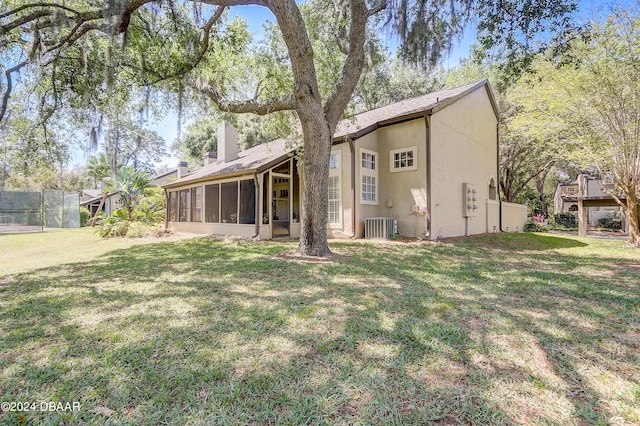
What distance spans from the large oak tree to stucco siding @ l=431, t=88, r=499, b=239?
3.09 metres

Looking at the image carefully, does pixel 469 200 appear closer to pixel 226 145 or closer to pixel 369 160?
pixel 369 160

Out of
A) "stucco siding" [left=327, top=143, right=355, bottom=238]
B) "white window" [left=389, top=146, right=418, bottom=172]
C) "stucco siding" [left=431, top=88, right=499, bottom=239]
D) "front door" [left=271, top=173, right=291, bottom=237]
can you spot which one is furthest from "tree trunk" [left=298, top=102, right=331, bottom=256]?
"front door" [left=271, top=173, right=291, bottom=237]

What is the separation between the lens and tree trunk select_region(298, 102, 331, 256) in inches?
271

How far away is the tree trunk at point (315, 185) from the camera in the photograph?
6879 mm

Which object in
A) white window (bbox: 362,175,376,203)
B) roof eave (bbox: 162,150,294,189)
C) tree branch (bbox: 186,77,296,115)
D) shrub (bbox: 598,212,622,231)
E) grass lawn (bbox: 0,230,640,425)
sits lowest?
grass lawn (bbox: 0,230,640,425)

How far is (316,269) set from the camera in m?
5.66

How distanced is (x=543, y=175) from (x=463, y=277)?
89.6ft

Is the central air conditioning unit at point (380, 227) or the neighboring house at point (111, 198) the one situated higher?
the neighboring house at point (111, 198)

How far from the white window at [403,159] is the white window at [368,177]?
2.05ft

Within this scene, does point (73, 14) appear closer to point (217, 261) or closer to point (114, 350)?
point (217, 261)

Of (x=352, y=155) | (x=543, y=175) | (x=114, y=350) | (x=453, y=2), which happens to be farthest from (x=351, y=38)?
(x=543, y=175)

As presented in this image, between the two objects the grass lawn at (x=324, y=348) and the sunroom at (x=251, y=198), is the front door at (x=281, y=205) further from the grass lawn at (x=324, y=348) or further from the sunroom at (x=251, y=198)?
the grass lawn at (x=324, y=348)

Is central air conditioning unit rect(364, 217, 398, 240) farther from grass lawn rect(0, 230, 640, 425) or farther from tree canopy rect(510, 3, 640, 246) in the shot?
tree canopy rect(510, 3, 640, 246)

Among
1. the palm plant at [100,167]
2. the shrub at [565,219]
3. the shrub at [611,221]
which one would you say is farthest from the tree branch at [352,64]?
the shrub at [611,221]
